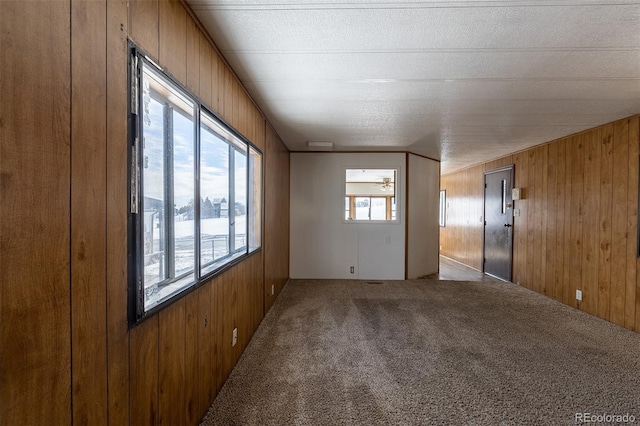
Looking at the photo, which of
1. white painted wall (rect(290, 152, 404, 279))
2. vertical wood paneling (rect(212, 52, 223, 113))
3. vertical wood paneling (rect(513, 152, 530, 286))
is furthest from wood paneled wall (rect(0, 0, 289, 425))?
vertical wood paneling (rect(513, 152, 530, 286))

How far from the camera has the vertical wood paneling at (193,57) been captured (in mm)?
1476

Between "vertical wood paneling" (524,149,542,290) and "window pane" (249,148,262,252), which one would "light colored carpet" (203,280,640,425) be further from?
"window pane" (249,148,262,252)

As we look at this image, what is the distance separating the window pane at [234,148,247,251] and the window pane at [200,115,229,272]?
0.19 metres

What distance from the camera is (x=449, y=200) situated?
7391 mm

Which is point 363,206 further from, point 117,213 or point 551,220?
point 117,213

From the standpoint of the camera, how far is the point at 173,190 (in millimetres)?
Answer: 1373

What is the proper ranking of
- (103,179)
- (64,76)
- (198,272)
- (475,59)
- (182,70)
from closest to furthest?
1. (64,76)
2. (103,179)
3. (182,70)
4. (198,272)
5. (475,59)

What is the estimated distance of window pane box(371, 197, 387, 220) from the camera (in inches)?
321

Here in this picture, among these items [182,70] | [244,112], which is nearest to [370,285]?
[244,112]

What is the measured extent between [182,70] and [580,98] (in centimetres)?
320

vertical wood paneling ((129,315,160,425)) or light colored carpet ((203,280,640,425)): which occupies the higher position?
vertical wood paneling ((129,315,160,425))

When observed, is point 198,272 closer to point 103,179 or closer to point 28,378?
point 103,179

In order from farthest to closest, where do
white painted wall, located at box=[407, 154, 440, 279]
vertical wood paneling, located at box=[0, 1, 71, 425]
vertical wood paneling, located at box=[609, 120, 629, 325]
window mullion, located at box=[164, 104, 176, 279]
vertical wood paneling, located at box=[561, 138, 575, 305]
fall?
white painted wall, located at box=[407, 154, 440, 279], vertical wood paneling, located at box=[561, 138, 575, 305], vertical wood paneling, located at box=[609, 120, 629, 325], window mullion, located at box=[164, 104, 176, 279], vertical wood paneling, located at box=[0, 1, 71, 425]

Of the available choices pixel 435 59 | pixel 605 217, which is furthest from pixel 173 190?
pixel 605 217
